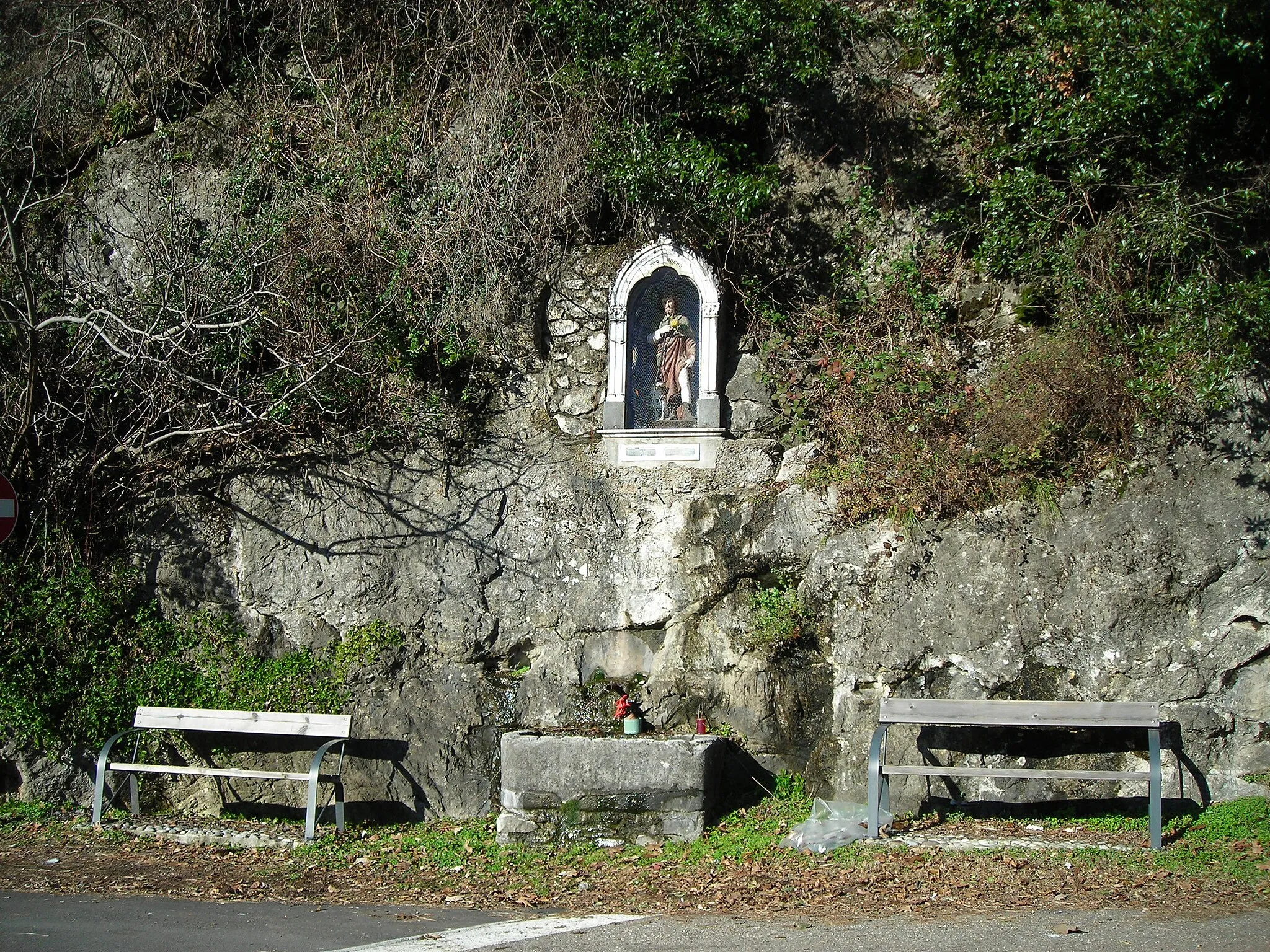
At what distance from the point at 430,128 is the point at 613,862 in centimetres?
618

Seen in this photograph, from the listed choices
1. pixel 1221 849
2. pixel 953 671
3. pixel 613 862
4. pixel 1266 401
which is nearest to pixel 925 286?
pixel 1266 401

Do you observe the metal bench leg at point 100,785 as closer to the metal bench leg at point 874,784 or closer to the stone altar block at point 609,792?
the stone altar block at point 609,792

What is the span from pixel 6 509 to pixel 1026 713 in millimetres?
6365

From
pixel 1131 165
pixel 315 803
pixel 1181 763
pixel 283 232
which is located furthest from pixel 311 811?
pixel 1131 165

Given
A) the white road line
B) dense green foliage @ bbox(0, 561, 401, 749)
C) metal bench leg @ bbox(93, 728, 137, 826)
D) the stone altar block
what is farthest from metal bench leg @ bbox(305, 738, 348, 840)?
the white road line

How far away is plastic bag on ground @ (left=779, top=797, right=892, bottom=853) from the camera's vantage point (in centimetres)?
564

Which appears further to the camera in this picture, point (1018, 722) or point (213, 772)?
point (213, 772)

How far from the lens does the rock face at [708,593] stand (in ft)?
19.7

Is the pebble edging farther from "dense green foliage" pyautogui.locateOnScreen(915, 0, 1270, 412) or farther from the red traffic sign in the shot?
the red traffic sign

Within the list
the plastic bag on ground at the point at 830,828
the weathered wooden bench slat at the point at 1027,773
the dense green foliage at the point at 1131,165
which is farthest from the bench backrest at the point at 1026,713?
the dense green foliage at the point at 1131,165

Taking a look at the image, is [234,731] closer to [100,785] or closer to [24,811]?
[100,785]

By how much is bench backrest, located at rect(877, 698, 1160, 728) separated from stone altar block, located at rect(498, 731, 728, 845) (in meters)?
1.29

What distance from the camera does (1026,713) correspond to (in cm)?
568

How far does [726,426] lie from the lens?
24.1 ft
